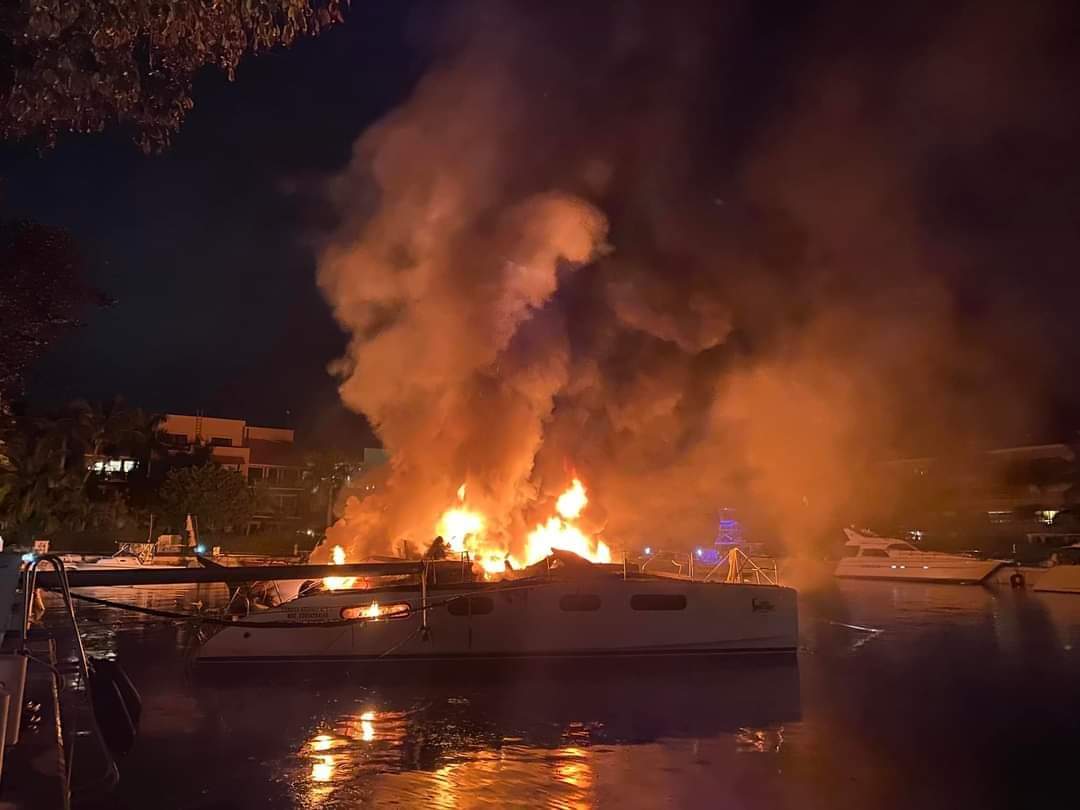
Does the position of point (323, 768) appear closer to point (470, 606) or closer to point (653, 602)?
point (470, 606)

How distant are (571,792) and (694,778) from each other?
1.56m

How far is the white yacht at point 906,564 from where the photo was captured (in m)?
40.5

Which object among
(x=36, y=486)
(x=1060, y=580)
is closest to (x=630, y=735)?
(x=1060, y=580)

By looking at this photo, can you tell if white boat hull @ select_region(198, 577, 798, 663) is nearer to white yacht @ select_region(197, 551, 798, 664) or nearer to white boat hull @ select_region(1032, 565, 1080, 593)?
white yacht @ select_region(197, 551, 798, 664)

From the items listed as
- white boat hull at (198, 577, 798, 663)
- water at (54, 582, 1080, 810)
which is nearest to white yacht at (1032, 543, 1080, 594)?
water at (54, 582, 1080, 810)

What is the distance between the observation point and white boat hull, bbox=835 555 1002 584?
40.3 m

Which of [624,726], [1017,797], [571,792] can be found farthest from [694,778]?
[1017,797]

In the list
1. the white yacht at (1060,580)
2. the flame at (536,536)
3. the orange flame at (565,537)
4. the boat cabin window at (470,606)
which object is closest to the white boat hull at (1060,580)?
the white yacht at (1060,580)

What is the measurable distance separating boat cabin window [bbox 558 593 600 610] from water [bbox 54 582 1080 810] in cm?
140

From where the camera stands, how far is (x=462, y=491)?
25531 millimetres

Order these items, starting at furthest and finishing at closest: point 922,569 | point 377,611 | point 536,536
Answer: point 922,569 < point 536,536 < point 377,611

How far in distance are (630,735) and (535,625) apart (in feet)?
20.8

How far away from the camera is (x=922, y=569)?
138ft

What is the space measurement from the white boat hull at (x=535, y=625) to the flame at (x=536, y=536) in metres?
4.37
